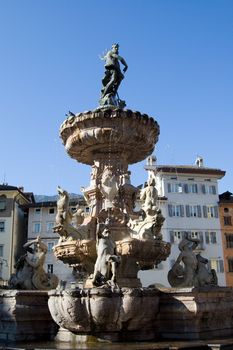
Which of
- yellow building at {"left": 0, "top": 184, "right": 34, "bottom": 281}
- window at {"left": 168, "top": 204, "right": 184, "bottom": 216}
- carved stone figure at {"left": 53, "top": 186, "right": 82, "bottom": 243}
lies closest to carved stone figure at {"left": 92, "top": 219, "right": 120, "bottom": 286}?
carved stone figure at {"left": 53, "top": 186, "right": 82, "bottom": 243}

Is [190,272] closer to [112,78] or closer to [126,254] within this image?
[126,254]

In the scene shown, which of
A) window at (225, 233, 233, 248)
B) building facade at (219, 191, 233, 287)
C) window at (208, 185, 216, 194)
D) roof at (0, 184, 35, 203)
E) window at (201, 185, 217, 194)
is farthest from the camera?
window at (208, 185, 216, 194)

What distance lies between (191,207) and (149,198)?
117ft

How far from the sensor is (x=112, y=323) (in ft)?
31.1

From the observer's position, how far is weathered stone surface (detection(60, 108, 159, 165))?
13398mm

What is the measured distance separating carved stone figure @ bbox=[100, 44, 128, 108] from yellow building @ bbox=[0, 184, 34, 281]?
1270 inches

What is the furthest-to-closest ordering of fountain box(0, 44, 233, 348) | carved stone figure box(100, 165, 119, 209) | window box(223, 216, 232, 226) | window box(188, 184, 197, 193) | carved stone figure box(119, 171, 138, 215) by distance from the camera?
window box(188, 184, 197, 193) → window box(223, 216, 232, 226) → carved stone figure box(119, 171, 138, 215) → carved stone figure box(100, 165, 119, 209) → fountain box(0, 44, 233, 348)

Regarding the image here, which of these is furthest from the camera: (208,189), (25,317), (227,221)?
(208,189)

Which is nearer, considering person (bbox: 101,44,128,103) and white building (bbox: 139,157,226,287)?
person (bbox: 101,44,128,103)

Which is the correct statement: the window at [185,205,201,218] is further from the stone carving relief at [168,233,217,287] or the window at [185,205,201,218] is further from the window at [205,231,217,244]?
the stone carving relief at [168,233,217,287]

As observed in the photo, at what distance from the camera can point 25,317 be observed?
1055cm

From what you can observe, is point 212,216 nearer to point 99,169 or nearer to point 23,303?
point 99,169

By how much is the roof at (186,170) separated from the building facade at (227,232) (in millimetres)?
3276

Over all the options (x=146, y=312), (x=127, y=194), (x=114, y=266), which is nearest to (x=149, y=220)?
(x=127, y=194)
